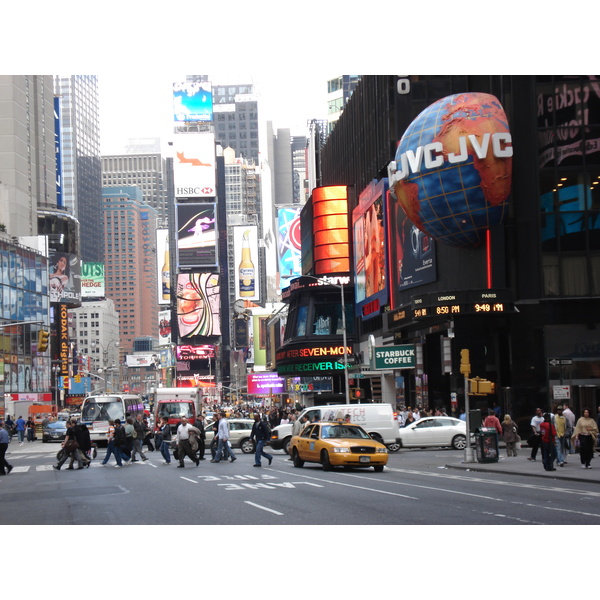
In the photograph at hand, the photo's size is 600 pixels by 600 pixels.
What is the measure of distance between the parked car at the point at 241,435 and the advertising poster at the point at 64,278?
107502mm

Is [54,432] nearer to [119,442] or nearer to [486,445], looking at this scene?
[119,442]

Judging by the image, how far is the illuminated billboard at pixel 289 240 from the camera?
123 m

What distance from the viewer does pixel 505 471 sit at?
27891mm

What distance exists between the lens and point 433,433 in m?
40.8

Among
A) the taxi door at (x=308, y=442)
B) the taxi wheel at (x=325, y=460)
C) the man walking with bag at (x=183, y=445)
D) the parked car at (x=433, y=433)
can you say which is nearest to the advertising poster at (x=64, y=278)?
the parked car at (x=433, y=433)

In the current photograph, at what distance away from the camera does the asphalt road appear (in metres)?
16.5

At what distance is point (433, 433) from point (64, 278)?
385 feet

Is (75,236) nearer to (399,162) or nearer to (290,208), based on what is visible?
(290,208)

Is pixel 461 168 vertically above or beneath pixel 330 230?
beneath

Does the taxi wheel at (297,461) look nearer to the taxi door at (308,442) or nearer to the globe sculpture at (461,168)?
the taxi door at (308,442)

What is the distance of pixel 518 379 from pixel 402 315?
10.0 meters

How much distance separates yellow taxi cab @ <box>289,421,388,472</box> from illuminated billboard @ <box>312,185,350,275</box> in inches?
1994

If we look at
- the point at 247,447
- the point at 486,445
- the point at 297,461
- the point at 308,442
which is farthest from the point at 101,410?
the point at 486,445

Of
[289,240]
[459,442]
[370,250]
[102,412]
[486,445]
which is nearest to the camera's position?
[486,445]
